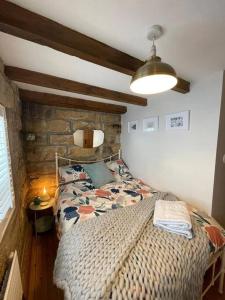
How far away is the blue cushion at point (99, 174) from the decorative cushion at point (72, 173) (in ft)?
0.26

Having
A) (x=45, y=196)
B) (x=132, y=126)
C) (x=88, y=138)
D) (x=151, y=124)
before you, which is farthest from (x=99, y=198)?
(x=132, y=126)

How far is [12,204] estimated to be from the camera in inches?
55.8

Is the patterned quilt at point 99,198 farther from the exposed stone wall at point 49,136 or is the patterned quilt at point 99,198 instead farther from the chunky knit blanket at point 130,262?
the exposed stone wall at point 49,136

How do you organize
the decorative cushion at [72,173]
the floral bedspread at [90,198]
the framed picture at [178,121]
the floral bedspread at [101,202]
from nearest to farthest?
the floral bedspread at [101,202]
the floral bedspread at [90,198]
the framed picture at [178,121]
the decorative cushion at [72,173]

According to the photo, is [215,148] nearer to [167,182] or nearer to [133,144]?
[167,182]

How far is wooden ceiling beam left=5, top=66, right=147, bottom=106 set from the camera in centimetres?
151

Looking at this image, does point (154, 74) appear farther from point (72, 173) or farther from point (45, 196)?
point (45, 196)

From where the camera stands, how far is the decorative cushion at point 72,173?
2.43 metres

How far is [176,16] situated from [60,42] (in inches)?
27.2

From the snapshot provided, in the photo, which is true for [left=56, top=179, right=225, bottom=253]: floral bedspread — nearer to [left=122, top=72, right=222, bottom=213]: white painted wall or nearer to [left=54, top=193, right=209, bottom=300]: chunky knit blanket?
[left=54, top=193, right=209, bottom=300]: chunky knit blanket

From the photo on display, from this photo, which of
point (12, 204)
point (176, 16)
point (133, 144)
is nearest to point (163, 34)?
point (176, 16)

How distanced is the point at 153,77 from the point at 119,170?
205 centimetres

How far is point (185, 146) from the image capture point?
2.03 metres

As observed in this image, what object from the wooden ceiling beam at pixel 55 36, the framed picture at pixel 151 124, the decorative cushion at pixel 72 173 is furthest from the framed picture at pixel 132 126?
the wooden ceiling beam at pixel 55 36
